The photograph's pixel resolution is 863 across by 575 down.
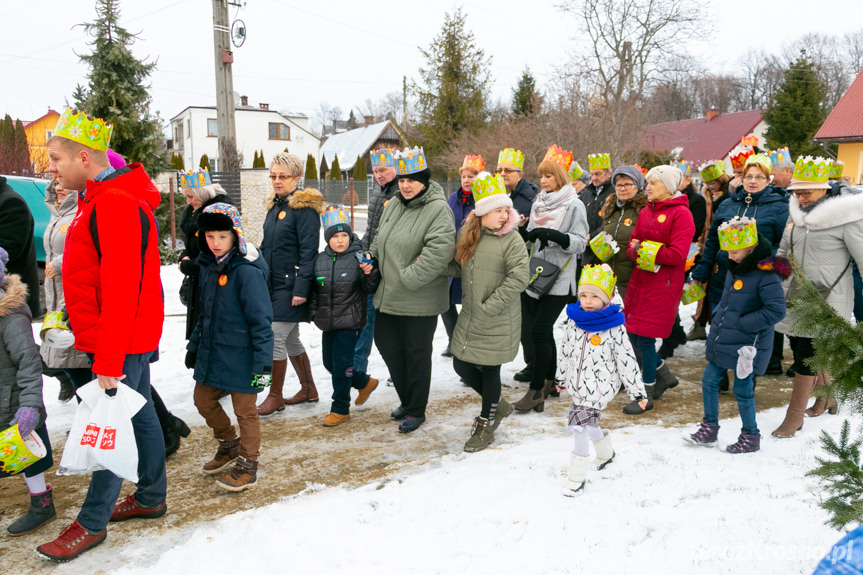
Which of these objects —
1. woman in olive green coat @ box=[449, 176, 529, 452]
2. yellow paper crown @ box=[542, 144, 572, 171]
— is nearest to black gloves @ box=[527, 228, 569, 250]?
woman in olive green coat @ box=[449, 176, 529, 452]

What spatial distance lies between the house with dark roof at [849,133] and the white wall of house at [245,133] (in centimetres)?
3449

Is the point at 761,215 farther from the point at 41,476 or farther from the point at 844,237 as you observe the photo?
the point at 41,476

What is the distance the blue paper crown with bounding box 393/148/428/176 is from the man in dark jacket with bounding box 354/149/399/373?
0.44ft

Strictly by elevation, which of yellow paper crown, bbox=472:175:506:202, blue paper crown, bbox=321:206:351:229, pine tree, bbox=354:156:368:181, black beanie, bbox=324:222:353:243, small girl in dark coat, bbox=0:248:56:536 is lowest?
small girl in dark coat, bbox=0:248:56:536

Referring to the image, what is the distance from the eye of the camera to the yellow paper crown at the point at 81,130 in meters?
3.37

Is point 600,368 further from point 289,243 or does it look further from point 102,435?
point 102,435

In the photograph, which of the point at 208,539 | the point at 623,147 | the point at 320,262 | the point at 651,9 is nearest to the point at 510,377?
the point at 320,262

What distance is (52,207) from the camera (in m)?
5.11

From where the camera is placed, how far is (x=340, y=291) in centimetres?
505

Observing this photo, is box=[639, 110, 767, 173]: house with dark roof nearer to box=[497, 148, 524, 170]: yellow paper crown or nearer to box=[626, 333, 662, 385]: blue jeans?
box=[497, 148, 524, 170]: yellow paper crown

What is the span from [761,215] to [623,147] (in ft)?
54.8

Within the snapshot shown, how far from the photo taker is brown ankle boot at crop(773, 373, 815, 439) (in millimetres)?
4766

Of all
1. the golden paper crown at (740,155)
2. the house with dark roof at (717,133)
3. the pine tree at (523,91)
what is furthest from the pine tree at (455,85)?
the golden paper crown at (740,155)

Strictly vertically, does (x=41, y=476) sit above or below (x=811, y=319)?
below
